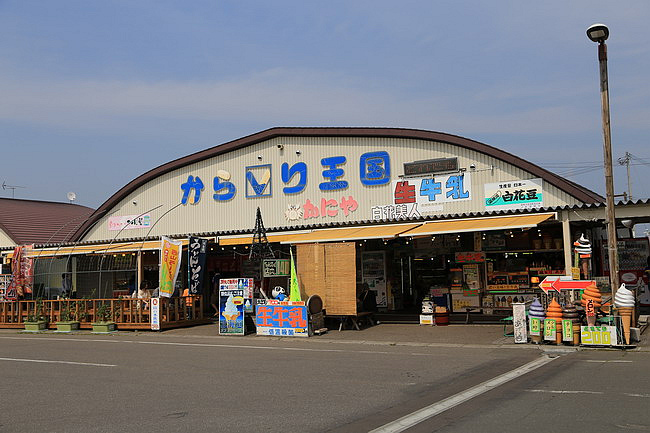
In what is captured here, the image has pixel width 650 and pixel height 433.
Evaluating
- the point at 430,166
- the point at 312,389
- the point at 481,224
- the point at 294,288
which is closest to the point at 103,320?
the point at 294,288

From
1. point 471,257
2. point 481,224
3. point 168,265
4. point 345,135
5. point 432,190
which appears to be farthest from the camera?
point 345,135

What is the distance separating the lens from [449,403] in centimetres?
789

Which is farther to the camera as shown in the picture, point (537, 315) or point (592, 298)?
point (537, 315)

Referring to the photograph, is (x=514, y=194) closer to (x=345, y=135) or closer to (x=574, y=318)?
(x=345, y=135)

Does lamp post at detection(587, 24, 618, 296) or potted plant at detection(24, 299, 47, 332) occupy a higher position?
lamp post at detection(587, 24, 618, 296)

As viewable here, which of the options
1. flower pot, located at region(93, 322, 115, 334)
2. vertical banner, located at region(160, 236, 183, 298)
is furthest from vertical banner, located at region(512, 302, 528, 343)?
flower pot, located at region(93, 322, 115, 334)

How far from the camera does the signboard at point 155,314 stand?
19828 mm

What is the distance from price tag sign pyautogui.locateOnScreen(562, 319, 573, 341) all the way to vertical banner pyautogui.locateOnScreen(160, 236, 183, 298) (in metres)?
12.0

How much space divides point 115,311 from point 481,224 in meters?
12.4

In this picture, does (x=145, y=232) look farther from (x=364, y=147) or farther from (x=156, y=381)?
(x=156, y=381)

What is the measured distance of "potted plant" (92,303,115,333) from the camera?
20438mm

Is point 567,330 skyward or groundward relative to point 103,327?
skyward

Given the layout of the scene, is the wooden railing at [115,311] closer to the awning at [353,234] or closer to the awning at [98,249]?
the awning at [98,249]

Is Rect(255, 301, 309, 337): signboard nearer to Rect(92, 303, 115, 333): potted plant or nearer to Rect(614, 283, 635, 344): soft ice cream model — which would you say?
Rect(92, 303, 115, 333): potted plant
